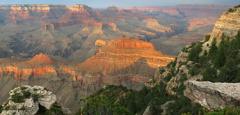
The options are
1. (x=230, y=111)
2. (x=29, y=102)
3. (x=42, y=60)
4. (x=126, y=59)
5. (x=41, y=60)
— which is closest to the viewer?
(x=230, y=111)

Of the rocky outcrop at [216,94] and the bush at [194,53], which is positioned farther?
the bush at [194,53]

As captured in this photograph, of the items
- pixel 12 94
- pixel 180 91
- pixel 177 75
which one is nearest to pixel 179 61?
pixel 177 75

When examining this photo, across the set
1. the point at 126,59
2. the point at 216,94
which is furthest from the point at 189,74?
the point at 126,59

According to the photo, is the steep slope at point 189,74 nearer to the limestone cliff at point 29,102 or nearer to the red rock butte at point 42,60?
the limestone cliff at point 29,102

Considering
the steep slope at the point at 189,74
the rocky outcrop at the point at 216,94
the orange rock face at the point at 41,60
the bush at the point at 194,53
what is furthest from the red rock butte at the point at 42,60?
the rocky outcrop at the point at 216,94

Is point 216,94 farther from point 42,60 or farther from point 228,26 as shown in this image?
point 42,60

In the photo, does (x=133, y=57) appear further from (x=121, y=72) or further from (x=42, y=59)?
(x=42, y=59)
